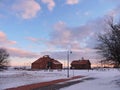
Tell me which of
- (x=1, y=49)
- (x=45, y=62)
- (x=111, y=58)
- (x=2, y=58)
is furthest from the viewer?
(x=45, y=62)

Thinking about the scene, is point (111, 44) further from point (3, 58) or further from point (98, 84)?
point (3, 58)

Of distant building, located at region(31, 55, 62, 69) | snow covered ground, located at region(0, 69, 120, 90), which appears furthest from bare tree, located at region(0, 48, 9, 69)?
snow covered ground, located at region(0, 69, 120, 90)

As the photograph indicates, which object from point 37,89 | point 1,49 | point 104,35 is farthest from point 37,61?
point 37,89

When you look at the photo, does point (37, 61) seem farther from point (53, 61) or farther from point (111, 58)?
point (111, 58)

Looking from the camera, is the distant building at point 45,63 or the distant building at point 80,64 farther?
the distant building at point 80,64

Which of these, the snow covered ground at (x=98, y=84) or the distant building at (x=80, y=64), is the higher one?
the distant building at (x=80, y=64)

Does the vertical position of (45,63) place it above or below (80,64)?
above

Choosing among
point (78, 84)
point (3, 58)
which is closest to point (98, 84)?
point (78, 84)

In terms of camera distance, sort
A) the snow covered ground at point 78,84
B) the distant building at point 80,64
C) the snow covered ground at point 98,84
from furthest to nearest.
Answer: the distant building at point 80,64
the snow covered ground at point 78,84
the snow covered ground at point 98,84

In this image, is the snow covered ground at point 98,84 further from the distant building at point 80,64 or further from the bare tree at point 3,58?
the distant building at point 80,64

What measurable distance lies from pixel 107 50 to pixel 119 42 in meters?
3.51

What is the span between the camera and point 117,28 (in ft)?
125

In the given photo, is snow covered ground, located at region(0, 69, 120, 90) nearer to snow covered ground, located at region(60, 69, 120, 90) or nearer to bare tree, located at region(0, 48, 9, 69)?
snow covered ground, located at region(60, 69, 120, 90)

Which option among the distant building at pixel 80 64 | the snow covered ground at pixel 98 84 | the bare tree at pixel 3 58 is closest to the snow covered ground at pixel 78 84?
the snow covered ground at pixel 98 84
